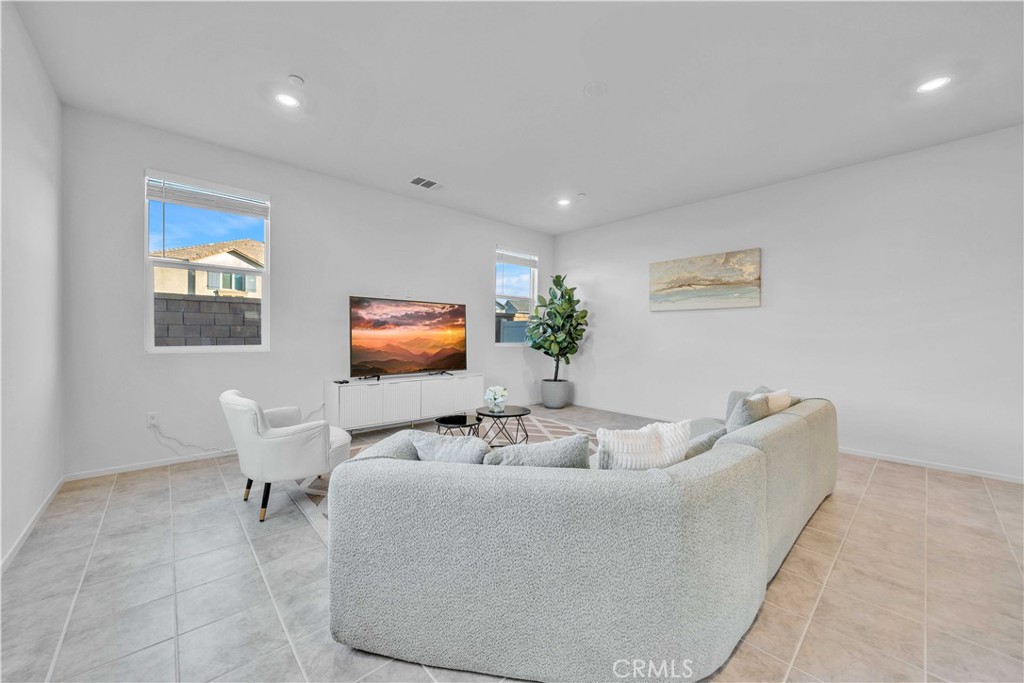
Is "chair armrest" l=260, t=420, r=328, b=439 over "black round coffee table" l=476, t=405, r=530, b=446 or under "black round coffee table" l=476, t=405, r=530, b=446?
over

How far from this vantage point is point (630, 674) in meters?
1.33

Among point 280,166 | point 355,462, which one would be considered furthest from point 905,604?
point 280,166

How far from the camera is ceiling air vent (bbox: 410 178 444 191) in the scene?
450cm

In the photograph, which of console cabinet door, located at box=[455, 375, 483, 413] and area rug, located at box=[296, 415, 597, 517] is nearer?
area rug, located at box=[296, 415, 597, 517]

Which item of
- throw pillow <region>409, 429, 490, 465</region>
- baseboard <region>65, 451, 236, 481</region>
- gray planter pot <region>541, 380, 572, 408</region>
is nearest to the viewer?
throw pillow <region>409, 429, 490, 465</region>

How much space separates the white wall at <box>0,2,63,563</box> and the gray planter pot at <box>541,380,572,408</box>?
5245 millimetres

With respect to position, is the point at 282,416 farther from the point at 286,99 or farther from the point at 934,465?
the point at 934,465

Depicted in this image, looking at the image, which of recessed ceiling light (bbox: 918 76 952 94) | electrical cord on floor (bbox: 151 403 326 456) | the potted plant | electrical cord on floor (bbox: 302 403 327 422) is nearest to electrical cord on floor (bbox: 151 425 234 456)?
electrical cord on floor (bbox: 151 403 326 456)

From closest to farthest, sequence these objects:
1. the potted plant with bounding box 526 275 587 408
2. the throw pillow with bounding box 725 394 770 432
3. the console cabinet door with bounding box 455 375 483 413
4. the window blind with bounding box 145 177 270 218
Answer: the throw pillow with bounding box 725 394 770 432, the window blind with bounding box 145 177 270 218, the console cabinet door with bounding box 455 375 483 413, the potted plant with bounding box 526 275 587 408

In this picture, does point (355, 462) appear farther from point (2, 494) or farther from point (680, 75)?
point (680, 75)

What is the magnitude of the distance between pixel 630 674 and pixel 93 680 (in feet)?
6.08

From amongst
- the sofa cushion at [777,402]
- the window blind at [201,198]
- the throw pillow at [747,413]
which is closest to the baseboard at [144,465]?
the window blind at [201,198]

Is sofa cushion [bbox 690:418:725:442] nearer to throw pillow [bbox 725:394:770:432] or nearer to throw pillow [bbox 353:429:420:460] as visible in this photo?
throw pillow [bbox 725:394:770:432]

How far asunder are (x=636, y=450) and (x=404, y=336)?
12.5 ft
